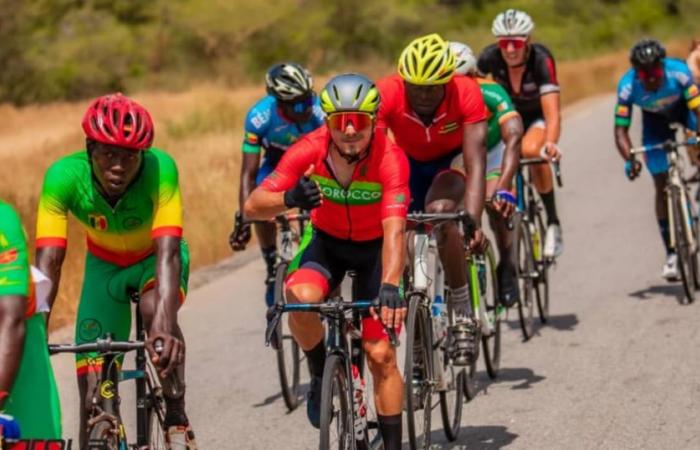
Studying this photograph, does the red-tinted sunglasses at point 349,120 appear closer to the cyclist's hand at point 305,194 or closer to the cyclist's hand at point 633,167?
the cyclist's hand at point 305,194

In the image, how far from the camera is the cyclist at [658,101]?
40.4ft

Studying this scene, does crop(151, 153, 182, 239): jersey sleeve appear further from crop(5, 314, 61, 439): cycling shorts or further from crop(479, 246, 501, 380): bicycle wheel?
crop(479, 246, 501, 380): bicycle wheel

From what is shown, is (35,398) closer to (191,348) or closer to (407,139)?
(407,139)

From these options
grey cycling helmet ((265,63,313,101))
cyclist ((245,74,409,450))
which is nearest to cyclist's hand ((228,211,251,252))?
grey cycling helmet ((265,63,313,101))

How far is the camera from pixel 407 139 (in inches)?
365

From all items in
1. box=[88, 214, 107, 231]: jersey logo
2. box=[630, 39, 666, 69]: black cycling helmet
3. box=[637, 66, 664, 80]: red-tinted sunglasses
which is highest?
box=[630, 39, 666, 69]: black cycling helmet

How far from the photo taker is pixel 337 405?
666 cm

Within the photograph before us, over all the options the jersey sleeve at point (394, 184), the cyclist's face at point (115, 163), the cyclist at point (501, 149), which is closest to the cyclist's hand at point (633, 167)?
the cyclist at point (501, 149)

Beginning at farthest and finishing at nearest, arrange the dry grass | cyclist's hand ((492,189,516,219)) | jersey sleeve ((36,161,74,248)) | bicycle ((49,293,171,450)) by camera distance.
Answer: the dry grass
cyclist's hand ((492,189,516,219))
jersey sleeve ((36,161,74,248))
bicycle ((49,293,171,450))

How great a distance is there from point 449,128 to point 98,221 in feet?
9.97

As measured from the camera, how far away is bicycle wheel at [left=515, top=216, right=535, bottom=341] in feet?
37.2

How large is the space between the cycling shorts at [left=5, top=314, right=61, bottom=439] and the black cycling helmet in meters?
8.28

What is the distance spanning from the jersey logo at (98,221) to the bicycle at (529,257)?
481 centimetres

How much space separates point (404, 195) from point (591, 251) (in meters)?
8.52
